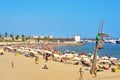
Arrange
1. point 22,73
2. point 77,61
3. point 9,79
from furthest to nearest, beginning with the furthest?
point 77,61, point 22,73, point 9,79

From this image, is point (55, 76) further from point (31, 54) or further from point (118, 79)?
point (31, 54)

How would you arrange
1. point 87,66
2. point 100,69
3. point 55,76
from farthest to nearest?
point 87,66 < point 100,69 < point 55,76

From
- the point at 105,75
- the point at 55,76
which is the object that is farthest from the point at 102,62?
the point at 55,76

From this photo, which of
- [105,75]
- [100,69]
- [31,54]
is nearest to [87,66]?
[100,69]

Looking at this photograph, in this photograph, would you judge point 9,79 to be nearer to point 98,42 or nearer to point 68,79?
point 68,79

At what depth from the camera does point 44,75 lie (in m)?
26.6

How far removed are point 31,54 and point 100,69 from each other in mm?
19293

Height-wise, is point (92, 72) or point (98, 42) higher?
point (98, 42)

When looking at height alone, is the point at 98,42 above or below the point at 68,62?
above

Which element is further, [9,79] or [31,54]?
[31,54]

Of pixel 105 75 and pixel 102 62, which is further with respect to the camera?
pixel 102 62

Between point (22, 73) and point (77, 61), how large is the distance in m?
11.1

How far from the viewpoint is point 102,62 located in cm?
3762

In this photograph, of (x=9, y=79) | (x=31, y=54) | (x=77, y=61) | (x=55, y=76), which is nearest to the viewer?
(x=9, y=79)
